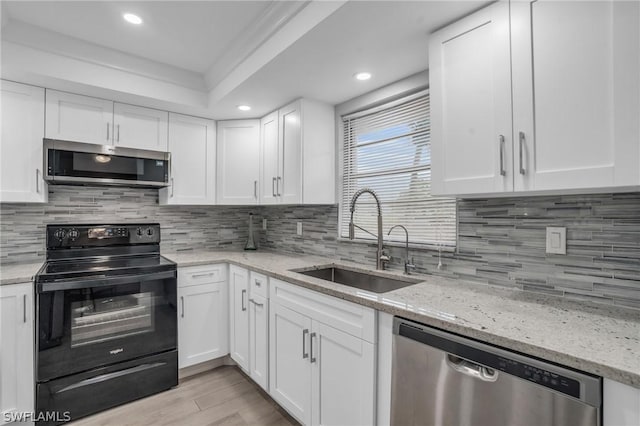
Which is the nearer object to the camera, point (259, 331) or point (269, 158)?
point (259, 331)

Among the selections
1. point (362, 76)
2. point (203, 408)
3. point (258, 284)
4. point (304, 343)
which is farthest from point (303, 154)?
point (203, 408)

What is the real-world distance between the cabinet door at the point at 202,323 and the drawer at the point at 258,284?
0.44 metres

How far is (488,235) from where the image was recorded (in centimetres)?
161

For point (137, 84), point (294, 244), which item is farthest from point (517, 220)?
point (137, 84)

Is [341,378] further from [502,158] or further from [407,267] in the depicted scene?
[502,158]

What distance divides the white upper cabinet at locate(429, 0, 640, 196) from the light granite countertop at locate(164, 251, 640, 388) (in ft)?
1.49

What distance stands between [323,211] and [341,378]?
140cm

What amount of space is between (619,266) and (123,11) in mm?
2678

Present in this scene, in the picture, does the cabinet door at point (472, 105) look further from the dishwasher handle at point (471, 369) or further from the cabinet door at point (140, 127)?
the cabinet door at point (140, 127)

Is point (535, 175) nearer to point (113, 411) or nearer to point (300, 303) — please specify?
point (300, 303)

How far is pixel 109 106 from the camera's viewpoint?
7.77 ft

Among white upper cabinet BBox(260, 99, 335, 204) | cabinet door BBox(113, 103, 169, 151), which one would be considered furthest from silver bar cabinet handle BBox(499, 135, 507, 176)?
cabinet door BBox(113, 103, 169, 151)

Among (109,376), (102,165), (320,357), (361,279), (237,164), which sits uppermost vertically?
(237,164)

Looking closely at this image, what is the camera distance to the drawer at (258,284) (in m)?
2.04
